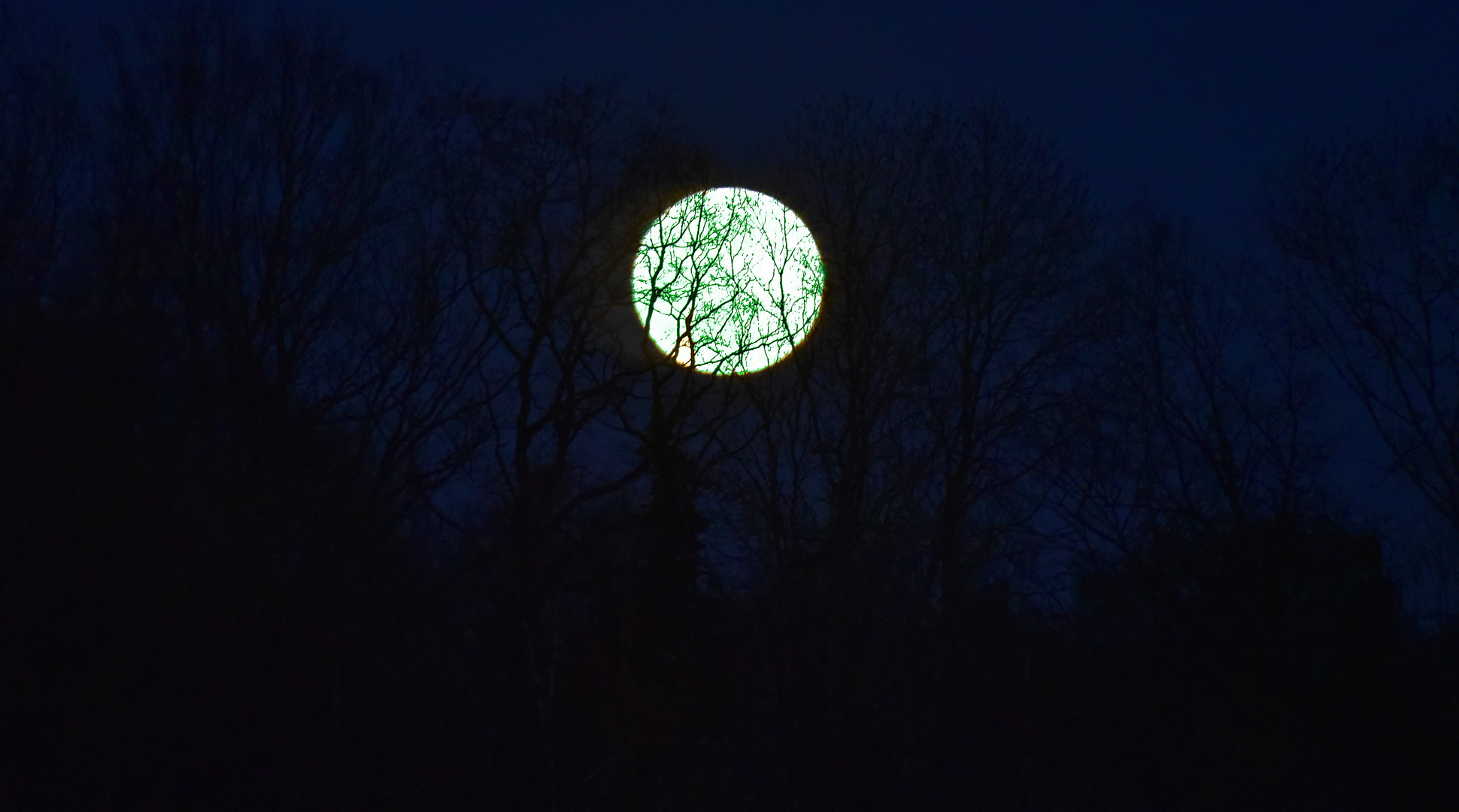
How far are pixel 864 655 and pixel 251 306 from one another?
9.88 meters

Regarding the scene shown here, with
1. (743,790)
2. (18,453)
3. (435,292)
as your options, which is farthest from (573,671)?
(18,453)

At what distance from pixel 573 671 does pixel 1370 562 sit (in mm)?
13761

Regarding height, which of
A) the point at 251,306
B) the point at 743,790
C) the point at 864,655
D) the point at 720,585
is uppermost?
the point at 251,306

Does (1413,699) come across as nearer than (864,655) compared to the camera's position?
No

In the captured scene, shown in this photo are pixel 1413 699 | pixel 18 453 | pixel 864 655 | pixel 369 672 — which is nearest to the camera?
pixel 18 453

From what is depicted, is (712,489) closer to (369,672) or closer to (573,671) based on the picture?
(573,671)

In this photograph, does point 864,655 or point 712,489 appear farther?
point 712,489

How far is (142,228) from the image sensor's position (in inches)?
712

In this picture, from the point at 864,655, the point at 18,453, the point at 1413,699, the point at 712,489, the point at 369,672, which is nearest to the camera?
the point at 18,453

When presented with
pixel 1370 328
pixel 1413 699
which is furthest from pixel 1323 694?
pixel 1370 328

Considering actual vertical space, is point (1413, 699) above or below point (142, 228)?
below

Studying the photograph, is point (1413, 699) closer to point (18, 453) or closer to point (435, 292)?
point (435, 292)

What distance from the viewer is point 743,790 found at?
1905cm

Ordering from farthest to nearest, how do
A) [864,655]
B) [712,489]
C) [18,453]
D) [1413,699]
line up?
[1413,699]
[712,489]
[864,655]
[18,453]
